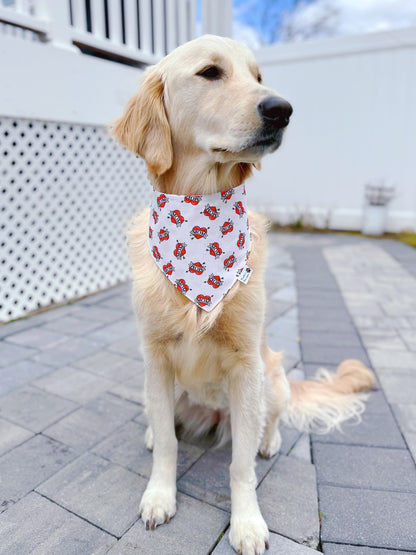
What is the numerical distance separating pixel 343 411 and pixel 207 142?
5.50ft

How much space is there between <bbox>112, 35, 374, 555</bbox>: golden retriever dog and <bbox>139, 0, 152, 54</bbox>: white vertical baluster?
428 centimetres

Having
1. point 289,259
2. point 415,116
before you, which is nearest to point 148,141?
point 289,259

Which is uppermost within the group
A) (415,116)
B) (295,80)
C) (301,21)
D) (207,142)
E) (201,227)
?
(301,21)

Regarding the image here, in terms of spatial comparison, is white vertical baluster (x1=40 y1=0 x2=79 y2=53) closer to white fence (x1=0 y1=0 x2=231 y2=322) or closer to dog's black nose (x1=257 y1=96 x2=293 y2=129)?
white fence (x1=0 y1=0 x2=231 y2=322)

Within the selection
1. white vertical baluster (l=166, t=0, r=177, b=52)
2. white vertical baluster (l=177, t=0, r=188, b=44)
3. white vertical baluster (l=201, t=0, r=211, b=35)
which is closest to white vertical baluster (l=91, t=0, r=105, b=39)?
white vertical baluster (l=166, t=0, r=177, b=52)

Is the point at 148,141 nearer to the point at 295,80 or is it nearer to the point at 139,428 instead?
the point at 139,428

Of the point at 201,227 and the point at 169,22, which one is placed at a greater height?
the point at 169,22

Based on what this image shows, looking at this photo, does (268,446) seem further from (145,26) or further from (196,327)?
(145,26)

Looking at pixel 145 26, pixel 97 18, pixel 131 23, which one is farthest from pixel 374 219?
pixel 97 18

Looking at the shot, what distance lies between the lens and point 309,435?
2199 millimetres

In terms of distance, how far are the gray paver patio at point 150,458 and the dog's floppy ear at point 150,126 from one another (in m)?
1.32

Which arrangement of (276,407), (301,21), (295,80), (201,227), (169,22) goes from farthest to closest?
(301,21) < (295,80) < (169,22) < (276,407) < (201,227)

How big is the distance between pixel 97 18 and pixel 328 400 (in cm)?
459

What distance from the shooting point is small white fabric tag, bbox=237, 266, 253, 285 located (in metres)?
1.63
